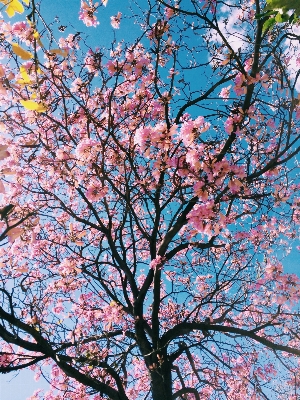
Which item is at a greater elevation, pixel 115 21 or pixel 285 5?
pixel 115 21

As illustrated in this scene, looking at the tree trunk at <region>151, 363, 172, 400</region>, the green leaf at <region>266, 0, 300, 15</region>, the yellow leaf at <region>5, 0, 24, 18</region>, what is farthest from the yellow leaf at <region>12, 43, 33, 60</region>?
the tree trunk at <region>151, 363, 172, 400</region>

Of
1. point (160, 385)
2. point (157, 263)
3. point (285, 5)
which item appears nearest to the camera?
point (285, 5)

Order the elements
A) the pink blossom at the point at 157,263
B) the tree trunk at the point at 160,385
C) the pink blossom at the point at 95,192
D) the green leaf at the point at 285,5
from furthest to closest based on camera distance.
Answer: the pink blossom at the point at 157,263
the pink blossom at the point at 95,192
the tree trunk at the point at 160,385
the green leaf at the point at 285,5

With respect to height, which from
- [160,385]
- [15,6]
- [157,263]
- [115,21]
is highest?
[115,21]

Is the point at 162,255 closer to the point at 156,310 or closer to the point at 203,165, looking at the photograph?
the point at 156,310

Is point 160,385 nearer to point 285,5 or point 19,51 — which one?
point 19,51

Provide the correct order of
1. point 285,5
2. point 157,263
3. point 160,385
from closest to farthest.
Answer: point 285,5, point 160,385, point 157,263

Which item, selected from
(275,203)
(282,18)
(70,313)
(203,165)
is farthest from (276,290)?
(282,18)

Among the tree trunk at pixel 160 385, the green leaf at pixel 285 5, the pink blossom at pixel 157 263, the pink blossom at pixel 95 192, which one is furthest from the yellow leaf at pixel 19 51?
the tree trunk at pixel 160 385

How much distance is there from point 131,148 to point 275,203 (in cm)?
226

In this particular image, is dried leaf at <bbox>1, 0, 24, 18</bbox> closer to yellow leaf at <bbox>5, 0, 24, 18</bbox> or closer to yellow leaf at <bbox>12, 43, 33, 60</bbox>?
yellow leaf at <bbox>5, 0, 24, 18</bbox>

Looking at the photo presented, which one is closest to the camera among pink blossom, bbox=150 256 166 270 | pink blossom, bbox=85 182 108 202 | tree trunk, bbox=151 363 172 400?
tree trunk, bbox=151 363 172 400

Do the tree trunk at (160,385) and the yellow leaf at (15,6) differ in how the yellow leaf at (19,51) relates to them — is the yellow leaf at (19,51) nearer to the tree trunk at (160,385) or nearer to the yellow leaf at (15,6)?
the yellow leaf at (15,6)

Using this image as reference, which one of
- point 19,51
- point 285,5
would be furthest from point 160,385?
point 285,5
